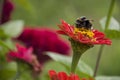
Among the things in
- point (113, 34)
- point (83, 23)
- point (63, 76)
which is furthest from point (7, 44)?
point (63, 76)

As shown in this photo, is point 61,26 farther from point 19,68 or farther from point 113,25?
point 113,25

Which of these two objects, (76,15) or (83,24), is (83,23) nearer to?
(83,24)

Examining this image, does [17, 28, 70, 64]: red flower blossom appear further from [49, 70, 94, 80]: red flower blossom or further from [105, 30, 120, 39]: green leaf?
[49, 70, 94, 80]: red flower blossom

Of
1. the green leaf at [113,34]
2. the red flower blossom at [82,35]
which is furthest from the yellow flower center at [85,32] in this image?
the green leaf at [113,34]

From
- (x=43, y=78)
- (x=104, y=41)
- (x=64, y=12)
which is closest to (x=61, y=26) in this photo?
(x=104, y=41)

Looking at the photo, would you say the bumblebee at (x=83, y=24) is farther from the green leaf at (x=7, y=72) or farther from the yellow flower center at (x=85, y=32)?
the green leaf at (x=7, y=72)

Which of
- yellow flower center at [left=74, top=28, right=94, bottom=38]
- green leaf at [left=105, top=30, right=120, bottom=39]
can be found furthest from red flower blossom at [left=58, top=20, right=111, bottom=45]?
green leaf at [left=105, top=30, right=120, bottom=39]
